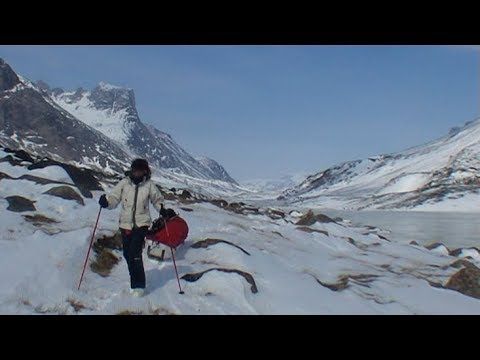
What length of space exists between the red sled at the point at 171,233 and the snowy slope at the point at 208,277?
2.41 feet

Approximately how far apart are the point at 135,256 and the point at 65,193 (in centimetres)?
943

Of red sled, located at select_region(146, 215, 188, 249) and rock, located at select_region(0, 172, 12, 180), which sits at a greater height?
rock, located at select_region(0, 172, 12, 180)

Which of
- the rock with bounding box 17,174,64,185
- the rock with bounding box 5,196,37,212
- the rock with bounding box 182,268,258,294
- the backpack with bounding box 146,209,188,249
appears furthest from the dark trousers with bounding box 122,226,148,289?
the rock with bounding box 17,174,64,185

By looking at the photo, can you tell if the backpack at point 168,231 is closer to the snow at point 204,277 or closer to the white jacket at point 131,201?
the snow at point 204,277

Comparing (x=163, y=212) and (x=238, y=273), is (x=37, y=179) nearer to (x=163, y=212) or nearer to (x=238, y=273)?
(x=163, y=212)

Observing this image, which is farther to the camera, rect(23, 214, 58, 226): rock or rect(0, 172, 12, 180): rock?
rect(0, 172, 12, 180): rock

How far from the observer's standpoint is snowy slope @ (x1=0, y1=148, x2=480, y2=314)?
9266 millimetres

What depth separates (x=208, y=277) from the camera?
1062cm

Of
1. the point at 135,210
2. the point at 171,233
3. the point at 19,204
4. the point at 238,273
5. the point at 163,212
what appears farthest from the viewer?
the point at 19,204

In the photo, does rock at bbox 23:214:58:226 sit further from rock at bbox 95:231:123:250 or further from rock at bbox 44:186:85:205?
rock at bbox 44:186:85:205

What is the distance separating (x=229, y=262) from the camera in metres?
12.6

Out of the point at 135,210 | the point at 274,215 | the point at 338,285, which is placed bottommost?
the point at 338,285

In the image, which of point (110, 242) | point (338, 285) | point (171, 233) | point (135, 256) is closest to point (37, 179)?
point (110, 242)

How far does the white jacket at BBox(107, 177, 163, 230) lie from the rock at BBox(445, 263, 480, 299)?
10.2m
